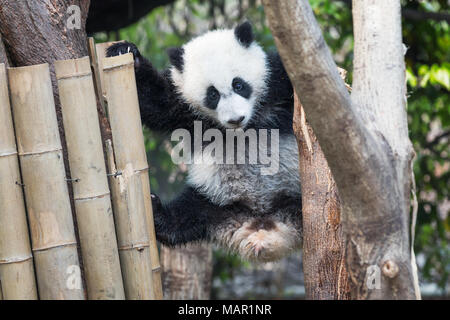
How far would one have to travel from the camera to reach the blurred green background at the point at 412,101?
412 centimetres

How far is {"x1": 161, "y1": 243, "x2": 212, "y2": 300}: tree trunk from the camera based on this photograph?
14.1ft

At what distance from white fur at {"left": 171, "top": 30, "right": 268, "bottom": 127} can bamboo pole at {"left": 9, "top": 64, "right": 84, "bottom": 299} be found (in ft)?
3.42

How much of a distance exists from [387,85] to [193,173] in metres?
1.36

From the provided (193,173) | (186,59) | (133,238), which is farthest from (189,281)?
(133,238)

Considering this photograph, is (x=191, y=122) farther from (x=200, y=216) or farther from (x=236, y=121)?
(x=200, y=216)

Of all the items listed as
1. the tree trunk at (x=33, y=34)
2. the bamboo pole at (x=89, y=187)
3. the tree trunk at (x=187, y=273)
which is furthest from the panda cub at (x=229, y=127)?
the tree trunk at (x=187, y=273)

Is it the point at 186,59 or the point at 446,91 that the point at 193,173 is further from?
the point at 446,91

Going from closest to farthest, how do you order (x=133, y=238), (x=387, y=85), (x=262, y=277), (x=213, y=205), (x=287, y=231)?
(x=387, y=85), (x=133, y=238), (x=287, y=231), (x=213, y=205), (x=262, y=277)

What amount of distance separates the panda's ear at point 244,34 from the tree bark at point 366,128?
1.11 m

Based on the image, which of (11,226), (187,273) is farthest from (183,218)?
(187,273)

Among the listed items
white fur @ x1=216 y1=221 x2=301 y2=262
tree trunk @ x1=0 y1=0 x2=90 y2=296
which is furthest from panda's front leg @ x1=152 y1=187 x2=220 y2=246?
tree trunk @ x1=0 y1=0 x2=90 y2=296

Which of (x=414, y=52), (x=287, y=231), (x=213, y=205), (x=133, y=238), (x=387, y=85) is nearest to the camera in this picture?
(x=387, y=85)
